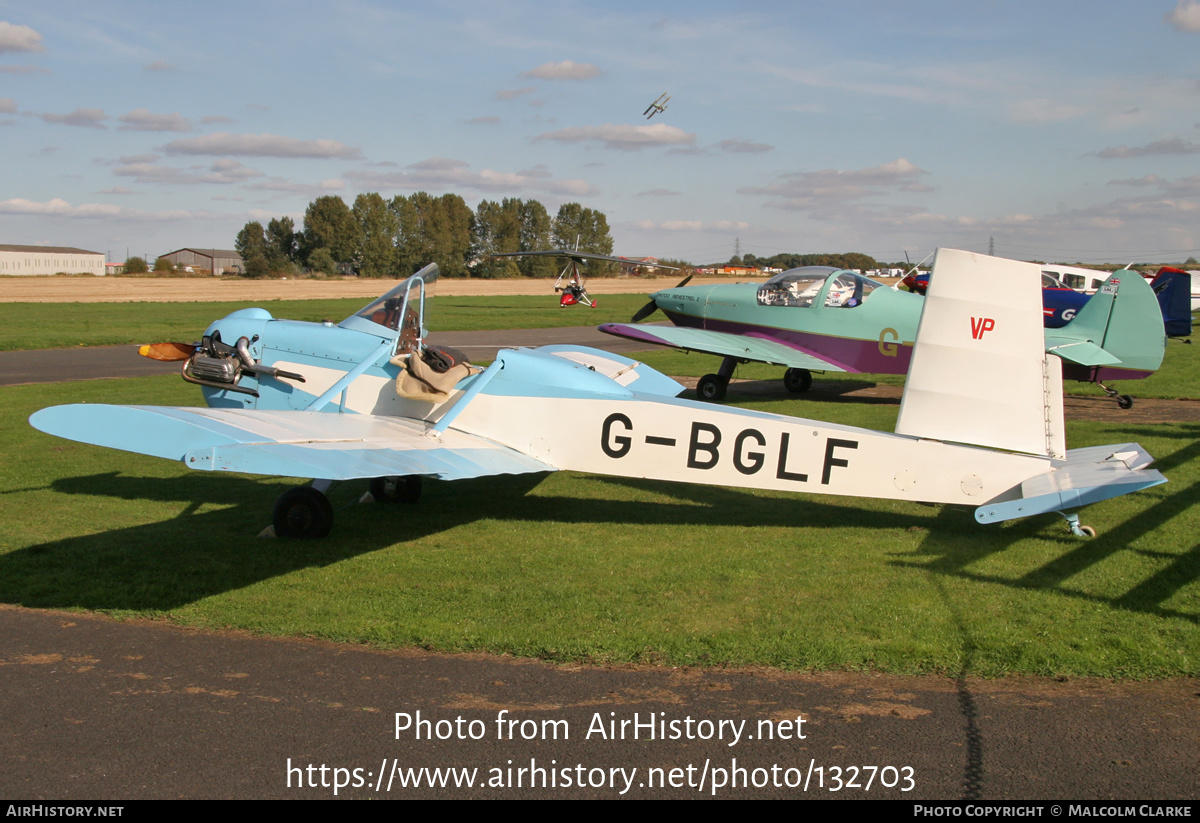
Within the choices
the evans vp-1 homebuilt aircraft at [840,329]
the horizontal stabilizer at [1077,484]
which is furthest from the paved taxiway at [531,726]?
the evans vp-1 homebuilt aircraft at [840,329]

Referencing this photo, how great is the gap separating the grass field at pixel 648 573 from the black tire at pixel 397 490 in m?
0.15

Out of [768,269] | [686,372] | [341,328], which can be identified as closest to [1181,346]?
[686,372]

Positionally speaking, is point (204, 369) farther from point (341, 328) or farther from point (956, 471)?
point (956, 471)

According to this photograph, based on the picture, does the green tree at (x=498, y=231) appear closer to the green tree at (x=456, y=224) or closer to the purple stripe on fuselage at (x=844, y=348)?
the green tree at (x=456, y=224)

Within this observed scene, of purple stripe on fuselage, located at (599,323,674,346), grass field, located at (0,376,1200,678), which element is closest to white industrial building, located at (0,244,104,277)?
purple stripe on fuselage, located at (599,323,674,346)

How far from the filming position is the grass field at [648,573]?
4785 millimetres

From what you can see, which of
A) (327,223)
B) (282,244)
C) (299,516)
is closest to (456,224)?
(327,223)

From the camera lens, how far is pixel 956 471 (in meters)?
6.26

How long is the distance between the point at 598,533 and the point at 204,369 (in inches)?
157

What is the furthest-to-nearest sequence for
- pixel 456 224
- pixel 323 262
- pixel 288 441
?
pixel 456 224
pixel 323 262
pixel 288 441

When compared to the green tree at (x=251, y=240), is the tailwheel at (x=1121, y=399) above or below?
below

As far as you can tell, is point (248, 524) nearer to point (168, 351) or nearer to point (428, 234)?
point (168, 351)

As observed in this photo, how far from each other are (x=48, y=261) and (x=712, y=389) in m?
131

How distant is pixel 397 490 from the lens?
27.5ft
